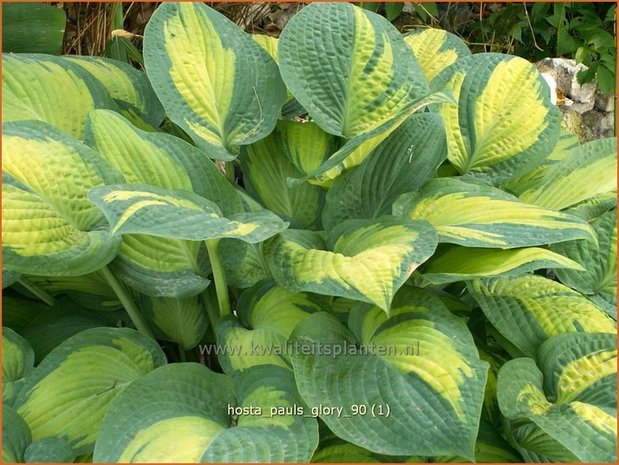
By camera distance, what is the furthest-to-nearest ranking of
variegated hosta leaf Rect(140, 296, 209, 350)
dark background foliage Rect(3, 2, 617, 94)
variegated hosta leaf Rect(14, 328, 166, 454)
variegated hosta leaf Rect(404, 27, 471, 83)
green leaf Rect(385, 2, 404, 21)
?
green leaf Rect(385, 2, 404, 21), dark background foliage Rect(3, 2, 617, 94), variegated hosta leaf Rect(404, 27, 471, 83), variegated hosta leaf Rect(140, 296, 209, 350), variegated hosta leaf Rect(14, 328, 166, 454)

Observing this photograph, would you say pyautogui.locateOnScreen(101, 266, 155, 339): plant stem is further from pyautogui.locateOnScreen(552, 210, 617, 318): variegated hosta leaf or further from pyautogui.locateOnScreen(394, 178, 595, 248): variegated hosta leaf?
pyautogui.locateOnScreen(552, 210, 617, 318): variegated hosta leaf

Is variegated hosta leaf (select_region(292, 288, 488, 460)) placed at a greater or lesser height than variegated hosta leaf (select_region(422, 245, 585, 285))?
lesser

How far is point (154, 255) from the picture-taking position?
2.73 feet

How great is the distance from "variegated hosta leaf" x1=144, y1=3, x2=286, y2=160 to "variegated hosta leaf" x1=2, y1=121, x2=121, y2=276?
6.3 inches

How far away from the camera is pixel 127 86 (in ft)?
3.47

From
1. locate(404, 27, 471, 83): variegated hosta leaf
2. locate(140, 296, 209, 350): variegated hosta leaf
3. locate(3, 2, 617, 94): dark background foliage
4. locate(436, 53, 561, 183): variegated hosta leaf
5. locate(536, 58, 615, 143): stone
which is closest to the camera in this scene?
locate(140, 296, 209, 350): variegated hosta leaf

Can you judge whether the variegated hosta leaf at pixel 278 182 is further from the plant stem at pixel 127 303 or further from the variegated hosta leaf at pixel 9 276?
the variegated hosta leaf at pixel 9 276

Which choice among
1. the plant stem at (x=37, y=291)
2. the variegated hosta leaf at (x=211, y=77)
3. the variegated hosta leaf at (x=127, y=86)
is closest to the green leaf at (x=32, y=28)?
the variegated hosta leaf at (x=127, y=86)

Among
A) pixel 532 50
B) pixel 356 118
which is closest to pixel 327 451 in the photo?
pixel 356 118

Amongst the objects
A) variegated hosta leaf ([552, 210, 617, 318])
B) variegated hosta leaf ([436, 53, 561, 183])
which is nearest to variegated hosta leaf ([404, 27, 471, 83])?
variegated hosta leaf ([436, 53, 561, 183])

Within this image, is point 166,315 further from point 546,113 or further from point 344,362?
point 546,113

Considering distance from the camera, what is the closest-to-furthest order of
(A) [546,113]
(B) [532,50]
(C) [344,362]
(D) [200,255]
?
(C) [344,362] < (D) [200,255] < (A) [546,113] < (B) [532,50]

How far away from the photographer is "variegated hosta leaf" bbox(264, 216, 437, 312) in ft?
2.14

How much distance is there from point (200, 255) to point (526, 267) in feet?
1.22
